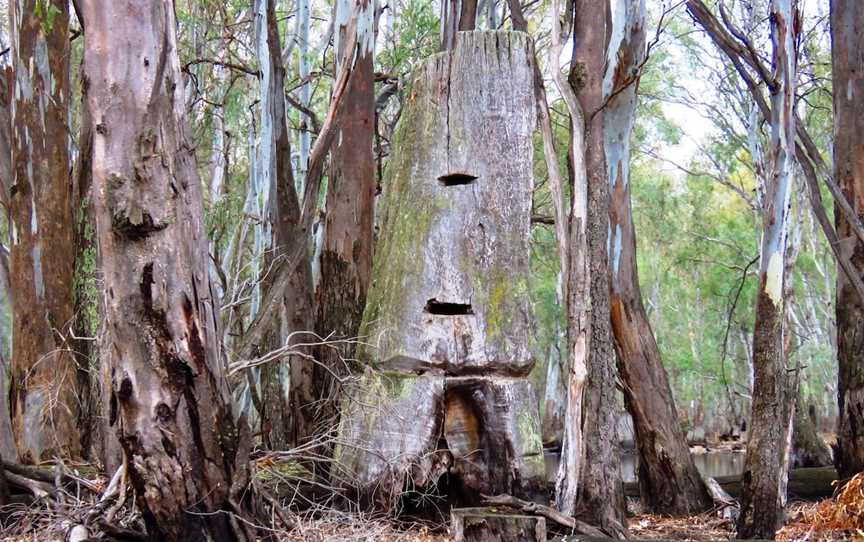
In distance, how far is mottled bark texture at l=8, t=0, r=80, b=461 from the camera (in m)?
6.94

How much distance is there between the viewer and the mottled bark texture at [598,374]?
5863 mm

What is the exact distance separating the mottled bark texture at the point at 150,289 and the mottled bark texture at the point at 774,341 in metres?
3.07

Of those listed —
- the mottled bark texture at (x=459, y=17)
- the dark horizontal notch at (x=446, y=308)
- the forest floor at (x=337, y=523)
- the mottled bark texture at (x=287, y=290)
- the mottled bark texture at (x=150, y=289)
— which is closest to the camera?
the mottled bark texture at (x=150, y=289)

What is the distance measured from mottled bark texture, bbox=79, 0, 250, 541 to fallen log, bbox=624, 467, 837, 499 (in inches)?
197

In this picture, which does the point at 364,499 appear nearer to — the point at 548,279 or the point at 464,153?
the point at 464,153

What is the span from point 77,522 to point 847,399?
6.18 metres

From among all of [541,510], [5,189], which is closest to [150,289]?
[541,510]

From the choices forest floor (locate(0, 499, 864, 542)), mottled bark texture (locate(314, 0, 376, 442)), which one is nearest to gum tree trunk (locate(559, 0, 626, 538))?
forest floor (locate(0, 499, 864, 542))

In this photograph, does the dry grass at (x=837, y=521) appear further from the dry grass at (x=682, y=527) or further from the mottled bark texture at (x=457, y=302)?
the mottled bark texture at (x=457, y=302)

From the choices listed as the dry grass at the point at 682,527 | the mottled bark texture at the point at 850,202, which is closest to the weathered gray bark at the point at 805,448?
the mottled bark texture at the point at 850,202

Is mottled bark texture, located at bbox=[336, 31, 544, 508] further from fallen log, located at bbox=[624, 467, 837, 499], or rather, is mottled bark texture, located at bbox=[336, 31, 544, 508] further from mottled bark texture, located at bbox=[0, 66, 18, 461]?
fallen log, located at bbox=[624, 467, 837, 499]

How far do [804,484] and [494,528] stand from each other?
4.97 metres

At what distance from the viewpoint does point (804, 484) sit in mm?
8562

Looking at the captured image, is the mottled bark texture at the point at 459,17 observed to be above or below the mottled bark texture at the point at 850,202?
above
